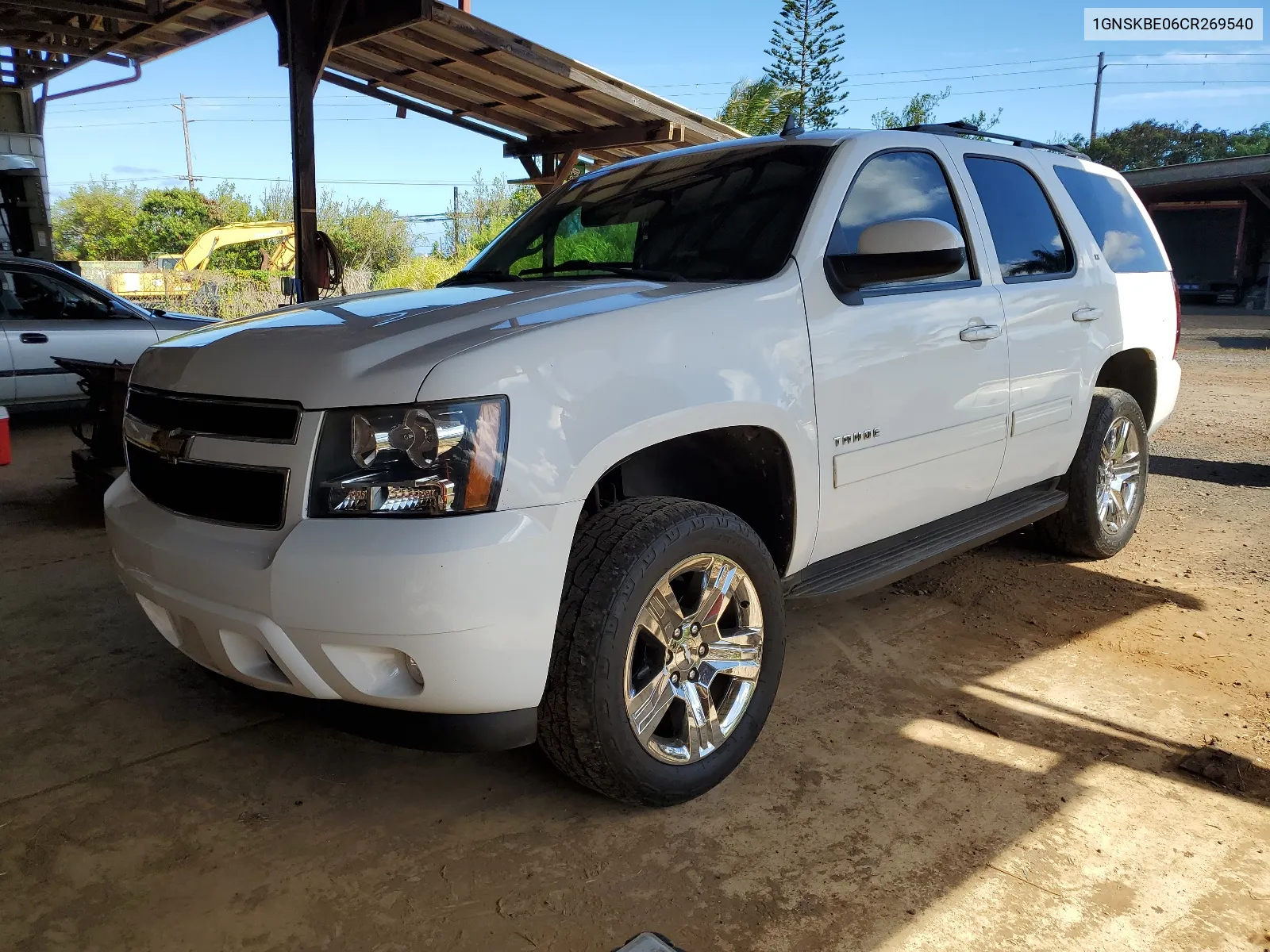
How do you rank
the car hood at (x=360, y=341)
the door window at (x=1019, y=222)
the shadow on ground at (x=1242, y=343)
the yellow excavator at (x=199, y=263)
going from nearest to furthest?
the car hood at (x=360, y=341)
the door window at (x=1019, y=222)
the shadow on ground at (x=1242, y=343)
the yellow excavator at (x=199, y=263)

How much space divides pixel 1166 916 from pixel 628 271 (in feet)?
7.76

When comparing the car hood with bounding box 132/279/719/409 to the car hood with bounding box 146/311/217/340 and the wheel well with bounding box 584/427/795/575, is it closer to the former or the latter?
the wheel well with bounding box 584/427/795/575

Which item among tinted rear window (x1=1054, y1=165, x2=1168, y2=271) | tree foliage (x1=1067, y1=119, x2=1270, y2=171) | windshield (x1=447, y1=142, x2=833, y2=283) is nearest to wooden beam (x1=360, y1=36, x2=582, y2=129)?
windshield (x1=447, y1=142, x2=833, y2=283)

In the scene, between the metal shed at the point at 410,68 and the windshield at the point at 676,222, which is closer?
the windshield at the point at 676,222

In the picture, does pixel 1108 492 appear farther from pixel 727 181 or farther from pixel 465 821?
pixel 465 821

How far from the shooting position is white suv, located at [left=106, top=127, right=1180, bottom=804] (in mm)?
2188

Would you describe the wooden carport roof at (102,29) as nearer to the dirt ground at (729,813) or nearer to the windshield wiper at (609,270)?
the windshield wiper at (609,270)

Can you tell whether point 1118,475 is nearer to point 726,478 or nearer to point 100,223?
point 726,478

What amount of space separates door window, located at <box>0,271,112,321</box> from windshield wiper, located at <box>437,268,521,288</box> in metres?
6.55

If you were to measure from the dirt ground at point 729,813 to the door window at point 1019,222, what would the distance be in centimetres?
150

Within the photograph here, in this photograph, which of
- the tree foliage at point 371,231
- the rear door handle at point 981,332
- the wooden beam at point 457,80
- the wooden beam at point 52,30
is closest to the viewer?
the rear door handle at point 981,332

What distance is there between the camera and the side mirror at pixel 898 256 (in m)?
2.93

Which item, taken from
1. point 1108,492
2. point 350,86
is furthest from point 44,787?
point 350,86

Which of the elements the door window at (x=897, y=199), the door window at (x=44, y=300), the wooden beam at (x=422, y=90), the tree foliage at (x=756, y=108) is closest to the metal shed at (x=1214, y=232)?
the tree foliage at (x=756, y=108)
